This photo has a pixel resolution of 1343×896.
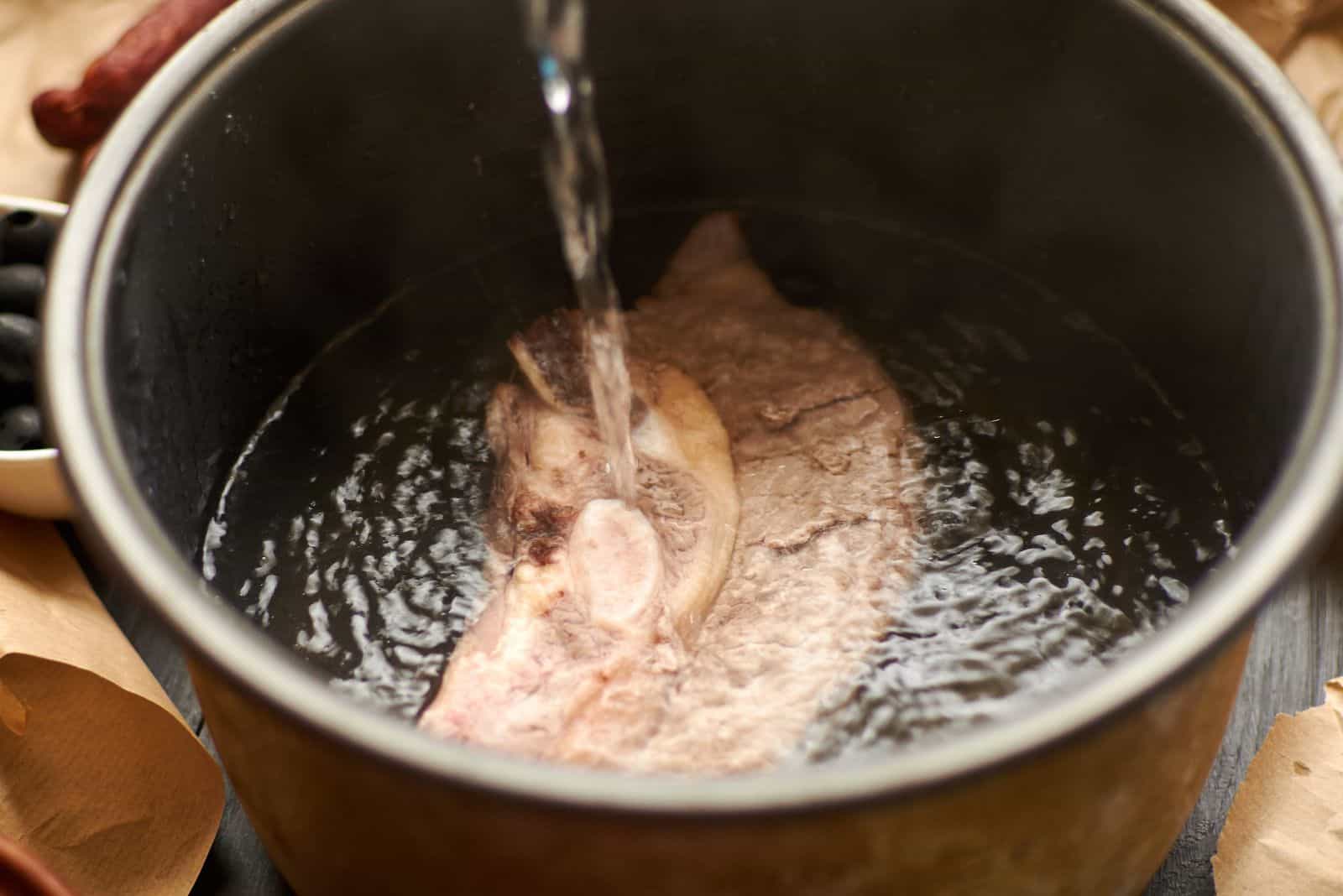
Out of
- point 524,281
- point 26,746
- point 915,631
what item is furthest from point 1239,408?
point 26,746

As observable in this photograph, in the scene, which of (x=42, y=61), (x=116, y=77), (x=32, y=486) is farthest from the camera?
(x=42, y=61)

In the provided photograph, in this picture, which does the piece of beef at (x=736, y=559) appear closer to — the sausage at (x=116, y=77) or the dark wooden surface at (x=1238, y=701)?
the dark wooden surface at (x=1238, y=701)

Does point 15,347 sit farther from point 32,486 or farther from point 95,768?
point 95,768

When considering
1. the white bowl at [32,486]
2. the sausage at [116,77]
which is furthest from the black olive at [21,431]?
the sausage at [116,77]

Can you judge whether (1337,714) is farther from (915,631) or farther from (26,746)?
(26,746)

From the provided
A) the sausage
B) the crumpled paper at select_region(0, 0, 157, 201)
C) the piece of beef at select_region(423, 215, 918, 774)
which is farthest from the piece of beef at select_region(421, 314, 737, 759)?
the crumpled paper at select_region(0, 0, 157, 201)

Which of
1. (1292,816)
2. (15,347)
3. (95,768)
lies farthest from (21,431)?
(1292,816)
